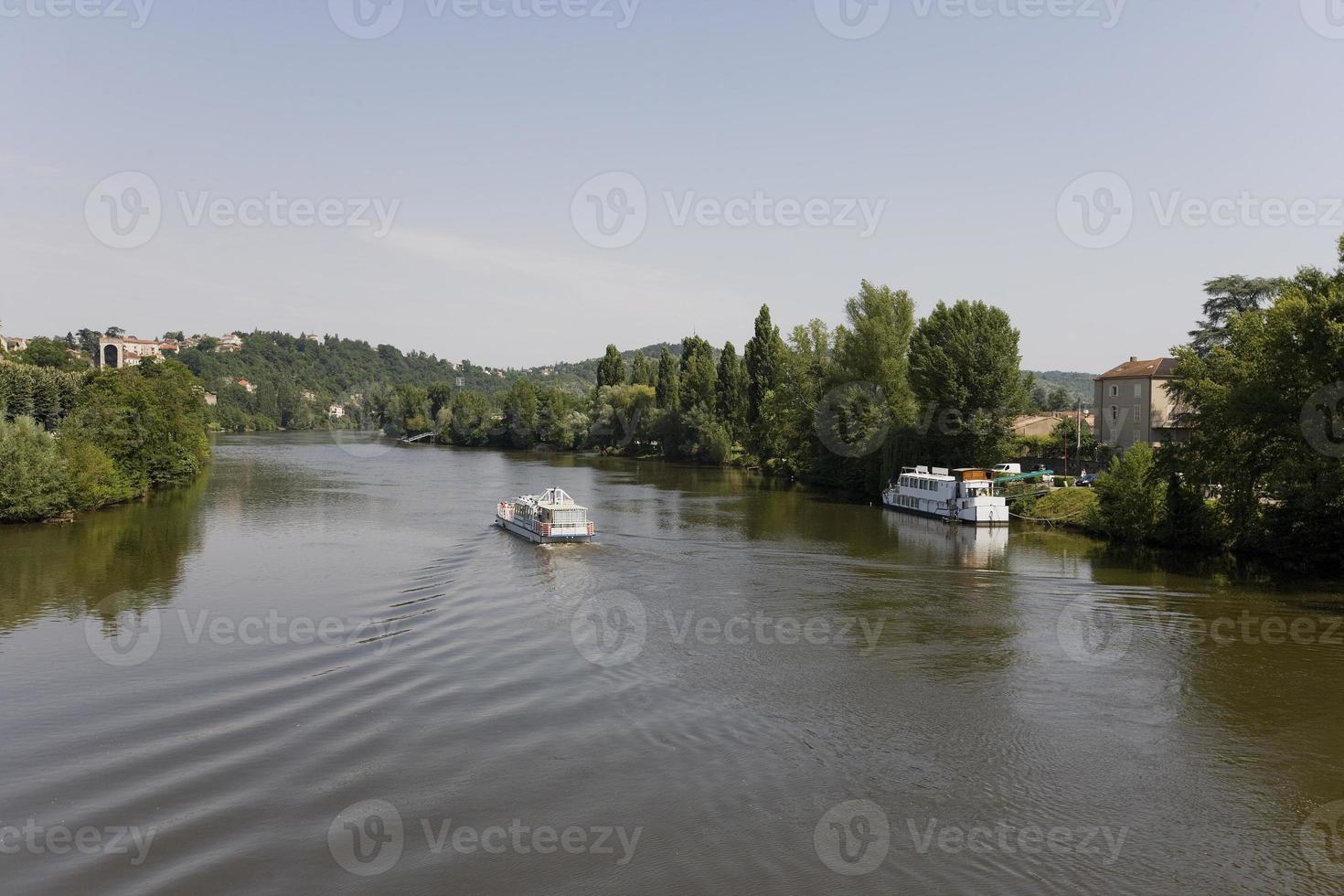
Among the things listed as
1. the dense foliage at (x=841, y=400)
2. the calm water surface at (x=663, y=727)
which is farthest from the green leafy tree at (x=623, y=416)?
the calm water surface at (x=663, y=727)

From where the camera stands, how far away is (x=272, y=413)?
191500 millimetres

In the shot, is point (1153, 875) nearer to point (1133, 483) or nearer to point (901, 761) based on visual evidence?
point (901, 761)

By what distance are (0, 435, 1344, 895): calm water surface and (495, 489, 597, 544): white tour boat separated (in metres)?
4.78

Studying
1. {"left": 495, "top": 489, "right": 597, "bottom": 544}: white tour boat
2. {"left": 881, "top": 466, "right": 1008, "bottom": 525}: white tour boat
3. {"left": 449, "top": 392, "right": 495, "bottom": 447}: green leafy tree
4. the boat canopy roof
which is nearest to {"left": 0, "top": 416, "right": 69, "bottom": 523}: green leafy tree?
{"left": 495, "top": 489, "right": 597, "bottom": 544}: white tour boat

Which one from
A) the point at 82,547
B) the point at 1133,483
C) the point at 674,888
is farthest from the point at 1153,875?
the point at 82,547

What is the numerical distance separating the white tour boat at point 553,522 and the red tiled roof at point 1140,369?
4548 cm

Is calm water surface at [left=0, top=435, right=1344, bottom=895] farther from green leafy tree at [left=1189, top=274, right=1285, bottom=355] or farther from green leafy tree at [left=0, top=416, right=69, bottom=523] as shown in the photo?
green leafy tree at [left=1189, top=274, right=1285, bottom=355]

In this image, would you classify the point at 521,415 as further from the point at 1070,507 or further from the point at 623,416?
the point at 1070,507

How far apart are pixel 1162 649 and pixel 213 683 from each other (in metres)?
21.8

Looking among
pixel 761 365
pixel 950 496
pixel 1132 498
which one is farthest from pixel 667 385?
pixel 1132 498

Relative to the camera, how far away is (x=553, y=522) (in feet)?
128

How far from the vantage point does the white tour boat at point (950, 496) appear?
153 feet

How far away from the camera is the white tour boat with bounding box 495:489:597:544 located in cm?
3875

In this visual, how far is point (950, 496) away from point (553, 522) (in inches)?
860
